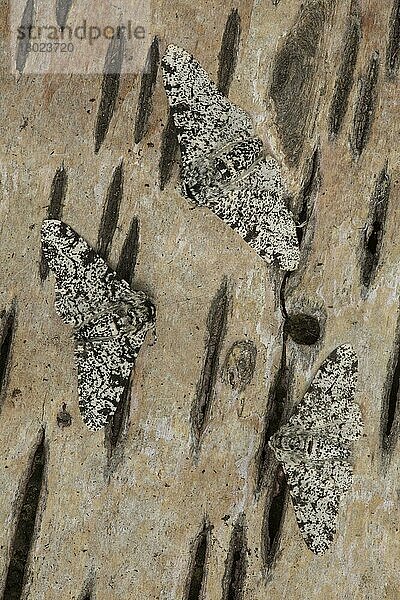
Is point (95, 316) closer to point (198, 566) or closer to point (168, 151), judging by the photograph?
point (168, 151)

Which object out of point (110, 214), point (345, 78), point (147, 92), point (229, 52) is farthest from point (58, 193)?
point (345, 78)

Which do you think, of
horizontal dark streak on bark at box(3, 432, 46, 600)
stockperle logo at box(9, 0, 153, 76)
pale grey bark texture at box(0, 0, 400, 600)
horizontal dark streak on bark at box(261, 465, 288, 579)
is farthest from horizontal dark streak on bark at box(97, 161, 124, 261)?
horizontal dark streak on bark at box(261, 465, 288, 579)

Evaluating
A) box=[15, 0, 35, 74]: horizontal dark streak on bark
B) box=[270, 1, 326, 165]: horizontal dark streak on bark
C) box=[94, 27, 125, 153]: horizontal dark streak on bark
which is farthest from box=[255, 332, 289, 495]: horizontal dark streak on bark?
box=[15, 0, 35, 74]: horizontal dark streak on bark

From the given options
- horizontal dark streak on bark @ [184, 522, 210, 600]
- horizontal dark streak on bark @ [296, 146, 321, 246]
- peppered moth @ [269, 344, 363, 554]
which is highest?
horizontal dark streak on bark @ [296, 146, 321, 246]

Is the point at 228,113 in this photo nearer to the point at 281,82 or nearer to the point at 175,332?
the point at 281,82

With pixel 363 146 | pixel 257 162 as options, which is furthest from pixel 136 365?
pixel 363 146

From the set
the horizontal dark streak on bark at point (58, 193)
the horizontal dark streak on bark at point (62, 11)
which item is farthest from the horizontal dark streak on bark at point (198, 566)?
the horizontal dark streak on bark at point (62, 11)

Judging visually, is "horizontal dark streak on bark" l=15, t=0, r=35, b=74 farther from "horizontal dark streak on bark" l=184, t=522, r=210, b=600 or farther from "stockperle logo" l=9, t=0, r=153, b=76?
"horizontal dark streak on bark" l=184, t=522, r=210, b=600

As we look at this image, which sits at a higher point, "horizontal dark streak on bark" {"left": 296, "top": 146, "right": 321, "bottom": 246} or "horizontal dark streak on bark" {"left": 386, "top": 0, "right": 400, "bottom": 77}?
"horizontal dark streak on bark" {"left": 386, "top": 0, "right": 400, "bottom": 77}

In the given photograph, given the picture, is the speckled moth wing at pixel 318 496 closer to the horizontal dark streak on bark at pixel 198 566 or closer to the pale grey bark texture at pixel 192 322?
the pale grey bark texture at pixel 192 322
